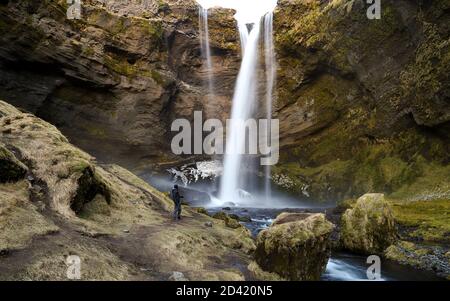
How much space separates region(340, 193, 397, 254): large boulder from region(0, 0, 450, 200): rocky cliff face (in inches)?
815

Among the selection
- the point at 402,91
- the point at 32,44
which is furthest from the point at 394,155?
the point at 32,44

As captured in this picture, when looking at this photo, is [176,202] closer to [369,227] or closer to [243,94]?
[369,227]

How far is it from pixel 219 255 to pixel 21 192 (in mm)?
8997

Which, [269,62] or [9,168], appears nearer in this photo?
[9,168]

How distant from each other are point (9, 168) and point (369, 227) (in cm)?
1979

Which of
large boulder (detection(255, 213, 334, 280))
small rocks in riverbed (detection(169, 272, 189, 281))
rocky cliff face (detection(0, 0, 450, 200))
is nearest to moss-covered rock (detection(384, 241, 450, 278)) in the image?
large boulder (detection(255, 213, 334, 280))

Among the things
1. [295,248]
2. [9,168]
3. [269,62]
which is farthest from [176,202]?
[269,62]

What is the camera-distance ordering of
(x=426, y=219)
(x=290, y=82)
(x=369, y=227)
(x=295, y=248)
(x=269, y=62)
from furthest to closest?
(x=269, y=62)
(x=290, y=82)
(x=426, y=219)
(x=369, y=227)
(x=295, y=248)

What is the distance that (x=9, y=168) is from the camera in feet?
55.8

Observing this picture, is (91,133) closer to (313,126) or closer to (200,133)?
(200,133)

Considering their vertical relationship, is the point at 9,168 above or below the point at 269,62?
below

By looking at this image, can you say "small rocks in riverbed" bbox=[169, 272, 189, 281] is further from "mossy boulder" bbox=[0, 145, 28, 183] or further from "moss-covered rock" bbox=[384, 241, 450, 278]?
"moss-covered rock" bbox=[384, 241, 450, 278]

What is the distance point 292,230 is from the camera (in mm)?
15938

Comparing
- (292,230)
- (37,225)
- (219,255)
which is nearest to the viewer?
(37,225)
